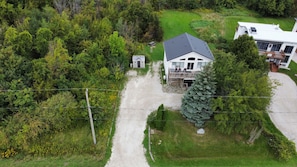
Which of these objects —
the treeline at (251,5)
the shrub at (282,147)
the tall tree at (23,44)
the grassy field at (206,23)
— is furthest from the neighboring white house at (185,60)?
the treeline at (251,5)

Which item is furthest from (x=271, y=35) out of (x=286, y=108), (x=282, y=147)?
(x=282, y=147)

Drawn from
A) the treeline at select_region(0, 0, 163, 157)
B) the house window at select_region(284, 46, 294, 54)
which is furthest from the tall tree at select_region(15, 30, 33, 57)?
the house window at select_region(284, 46, 294, 54)

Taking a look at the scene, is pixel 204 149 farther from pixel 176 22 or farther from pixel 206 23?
pixel 206 23

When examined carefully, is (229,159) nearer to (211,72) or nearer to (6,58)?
(211,72)

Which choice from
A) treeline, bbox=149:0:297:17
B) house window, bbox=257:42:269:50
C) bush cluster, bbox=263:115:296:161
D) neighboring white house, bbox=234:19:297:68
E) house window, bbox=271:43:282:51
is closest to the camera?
bush cluster, bbox=263:115:296:161

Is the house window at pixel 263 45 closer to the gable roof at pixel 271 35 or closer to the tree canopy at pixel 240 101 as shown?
the gable roof at pixel 271 35

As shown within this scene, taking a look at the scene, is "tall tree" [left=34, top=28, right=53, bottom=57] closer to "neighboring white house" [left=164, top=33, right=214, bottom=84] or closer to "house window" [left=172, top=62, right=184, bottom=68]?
"neighboring white house" [left=164, top=33, right=214, bottom=84]

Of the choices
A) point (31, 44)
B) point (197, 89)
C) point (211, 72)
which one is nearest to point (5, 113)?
point (31, 44)
